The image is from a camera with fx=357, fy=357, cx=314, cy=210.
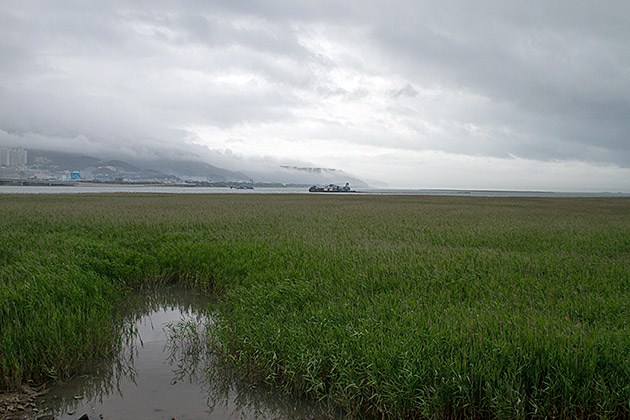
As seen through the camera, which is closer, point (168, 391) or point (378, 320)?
point (168, 391)

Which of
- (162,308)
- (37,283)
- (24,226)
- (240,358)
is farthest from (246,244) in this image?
(24,226)

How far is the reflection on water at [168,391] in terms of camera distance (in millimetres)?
4273

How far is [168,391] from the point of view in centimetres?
471

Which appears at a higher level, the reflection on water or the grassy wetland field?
the grassy wetland field

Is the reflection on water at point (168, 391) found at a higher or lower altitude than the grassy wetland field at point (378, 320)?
lower

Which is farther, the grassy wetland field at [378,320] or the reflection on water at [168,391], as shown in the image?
the reflection on water at [168,391]

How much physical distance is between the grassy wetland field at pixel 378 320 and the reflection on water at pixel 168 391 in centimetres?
23

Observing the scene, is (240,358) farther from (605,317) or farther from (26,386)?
(605,317)

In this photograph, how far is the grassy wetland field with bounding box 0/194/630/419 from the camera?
12.6ft

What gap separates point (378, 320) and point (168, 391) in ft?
9.96

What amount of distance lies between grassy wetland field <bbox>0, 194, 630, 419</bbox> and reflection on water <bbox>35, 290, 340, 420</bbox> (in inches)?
9.2

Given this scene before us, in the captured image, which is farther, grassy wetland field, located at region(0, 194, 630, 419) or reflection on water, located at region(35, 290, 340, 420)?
reflection on water, located at region(35, 290, 340, 420)

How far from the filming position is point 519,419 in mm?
3557

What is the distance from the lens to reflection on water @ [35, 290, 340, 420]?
168 inches
